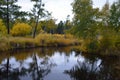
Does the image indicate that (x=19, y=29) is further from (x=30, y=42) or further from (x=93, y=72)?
(x=93, y=72)

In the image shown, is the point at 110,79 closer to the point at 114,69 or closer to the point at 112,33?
the point at 114,69

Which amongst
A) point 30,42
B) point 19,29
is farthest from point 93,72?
point 19,29

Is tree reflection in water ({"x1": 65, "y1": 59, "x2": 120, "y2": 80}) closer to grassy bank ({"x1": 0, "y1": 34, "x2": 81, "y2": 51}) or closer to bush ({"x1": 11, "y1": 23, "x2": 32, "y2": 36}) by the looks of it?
grassy bank ({"x1": 0, "y1": 34, "x2": 81, "y2": 51})

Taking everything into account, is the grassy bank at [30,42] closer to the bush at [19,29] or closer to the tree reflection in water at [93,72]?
the bush at [19,29]

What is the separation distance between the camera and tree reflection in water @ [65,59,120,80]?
1833 cm

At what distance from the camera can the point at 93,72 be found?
20719 millimetres

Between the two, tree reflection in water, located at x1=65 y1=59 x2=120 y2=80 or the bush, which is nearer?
tree reflection in water, located at x1=65 y1=59 x2=120 y2=80

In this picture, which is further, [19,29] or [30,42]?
[19,29]

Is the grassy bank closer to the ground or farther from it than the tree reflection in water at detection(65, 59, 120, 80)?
farther from it

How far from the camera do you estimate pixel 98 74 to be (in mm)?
19766

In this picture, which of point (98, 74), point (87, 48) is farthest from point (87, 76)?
point (87, 48)

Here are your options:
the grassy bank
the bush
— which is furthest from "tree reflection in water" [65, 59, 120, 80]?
the bush

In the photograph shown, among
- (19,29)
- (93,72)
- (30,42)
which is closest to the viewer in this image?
(93,72)

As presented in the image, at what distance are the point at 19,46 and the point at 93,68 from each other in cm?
1910
